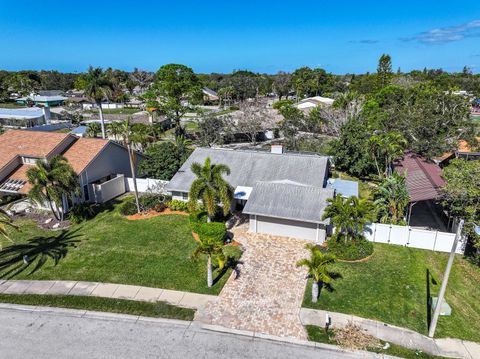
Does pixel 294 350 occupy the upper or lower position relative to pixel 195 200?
lower

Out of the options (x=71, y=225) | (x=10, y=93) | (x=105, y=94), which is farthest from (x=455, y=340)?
(x=10, y=93)

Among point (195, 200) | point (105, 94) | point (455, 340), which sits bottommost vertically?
point (455, 340)

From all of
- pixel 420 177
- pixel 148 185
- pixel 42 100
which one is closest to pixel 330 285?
pixel 420 177

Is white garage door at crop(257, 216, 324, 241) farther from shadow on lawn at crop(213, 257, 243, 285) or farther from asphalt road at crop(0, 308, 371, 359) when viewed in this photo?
asphalt road at crop(0, 308, 371, 359)

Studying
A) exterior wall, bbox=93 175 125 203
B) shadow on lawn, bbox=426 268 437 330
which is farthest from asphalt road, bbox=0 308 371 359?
exterior wall, bbox=93 175 125 203

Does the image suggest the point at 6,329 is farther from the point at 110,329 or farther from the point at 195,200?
the point at 195,200

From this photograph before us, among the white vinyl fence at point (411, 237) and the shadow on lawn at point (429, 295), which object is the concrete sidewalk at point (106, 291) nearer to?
the shadow on lawn at point (429, 295)

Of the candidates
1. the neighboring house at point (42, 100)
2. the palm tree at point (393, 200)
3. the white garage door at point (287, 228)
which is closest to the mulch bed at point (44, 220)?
the white garage door at point (287, 228)
